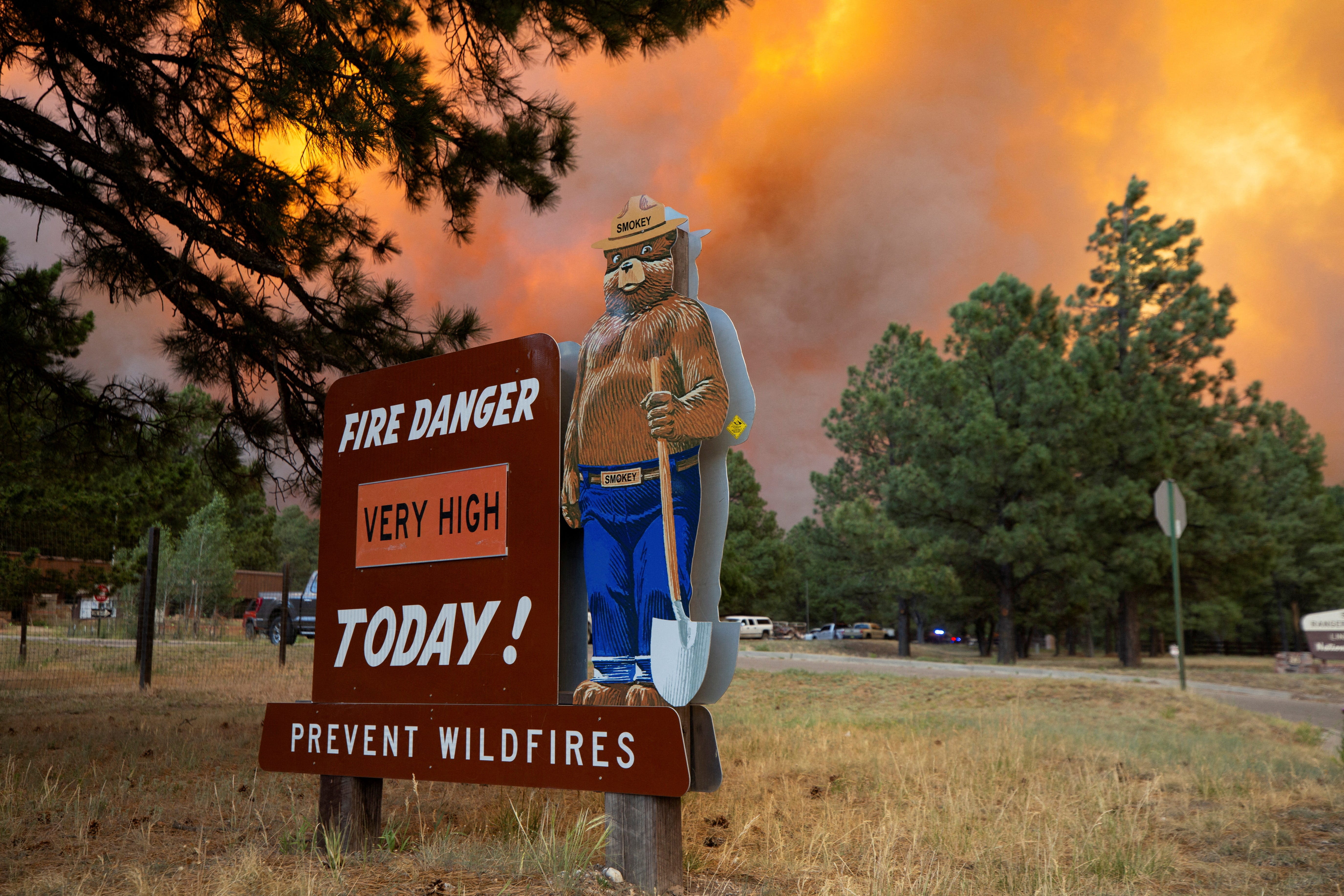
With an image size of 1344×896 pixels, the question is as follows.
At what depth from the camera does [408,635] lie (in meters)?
4.96

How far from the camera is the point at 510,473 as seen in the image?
4.74 meters

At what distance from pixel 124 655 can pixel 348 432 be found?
46.7ft

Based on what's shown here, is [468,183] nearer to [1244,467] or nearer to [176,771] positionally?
[176,771]

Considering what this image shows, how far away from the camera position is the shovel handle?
4.25m

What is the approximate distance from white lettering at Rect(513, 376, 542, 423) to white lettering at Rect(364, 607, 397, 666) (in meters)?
1.27

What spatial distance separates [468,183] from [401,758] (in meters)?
4.89

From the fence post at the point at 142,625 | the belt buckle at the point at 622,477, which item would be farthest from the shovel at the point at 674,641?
the fence post at the point at 142,625

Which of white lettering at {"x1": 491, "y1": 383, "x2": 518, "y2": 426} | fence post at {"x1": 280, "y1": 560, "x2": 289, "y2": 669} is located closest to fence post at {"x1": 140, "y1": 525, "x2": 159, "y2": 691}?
fence post at {"x1": 280, "y1": 560, "x2": 289, "y2": 669}

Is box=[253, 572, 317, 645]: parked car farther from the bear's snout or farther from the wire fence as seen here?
the bear's snout

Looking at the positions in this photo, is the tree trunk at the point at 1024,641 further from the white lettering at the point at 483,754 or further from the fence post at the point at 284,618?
the white lettering at the point at 483,754

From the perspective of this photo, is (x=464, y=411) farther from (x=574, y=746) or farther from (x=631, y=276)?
(x=574, y=746)

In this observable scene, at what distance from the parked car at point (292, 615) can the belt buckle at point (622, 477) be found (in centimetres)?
2151

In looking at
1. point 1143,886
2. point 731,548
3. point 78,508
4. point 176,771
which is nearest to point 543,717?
point 1143,886

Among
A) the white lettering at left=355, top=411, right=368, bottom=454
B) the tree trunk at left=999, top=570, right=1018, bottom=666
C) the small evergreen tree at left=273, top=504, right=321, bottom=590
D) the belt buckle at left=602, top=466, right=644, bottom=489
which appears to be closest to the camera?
the belt buckle at left=602, top=466, right=644, bottom=489
